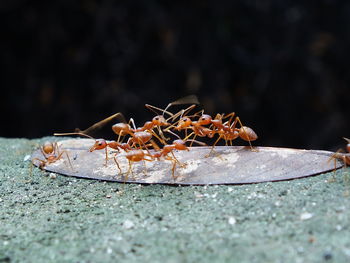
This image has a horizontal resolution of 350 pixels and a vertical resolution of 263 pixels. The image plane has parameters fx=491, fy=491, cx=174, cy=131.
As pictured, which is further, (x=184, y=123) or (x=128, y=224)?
(x=184, y=123)

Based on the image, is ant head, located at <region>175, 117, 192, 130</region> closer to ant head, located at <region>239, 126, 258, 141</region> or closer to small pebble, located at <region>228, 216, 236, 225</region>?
ant head, located at <region>239, 126, 258, 141</region>

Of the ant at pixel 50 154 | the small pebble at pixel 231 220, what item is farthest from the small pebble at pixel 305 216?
the ant at pixel 50 154

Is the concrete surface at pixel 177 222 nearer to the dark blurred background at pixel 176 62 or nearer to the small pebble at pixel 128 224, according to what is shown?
the small pebble at pixel 128 224

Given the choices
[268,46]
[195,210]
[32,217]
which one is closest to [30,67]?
[268,46]

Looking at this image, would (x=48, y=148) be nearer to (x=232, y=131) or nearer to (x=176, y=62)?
(x=232, y=131)

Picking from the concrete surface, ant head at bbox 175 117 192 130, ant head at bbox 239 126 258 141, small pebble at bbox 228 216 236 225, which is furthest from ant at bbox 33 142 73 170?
small pebble at bbox 228 216 236 225

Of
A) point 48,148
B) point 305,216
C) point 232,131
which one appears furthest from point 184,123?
point 305,216
